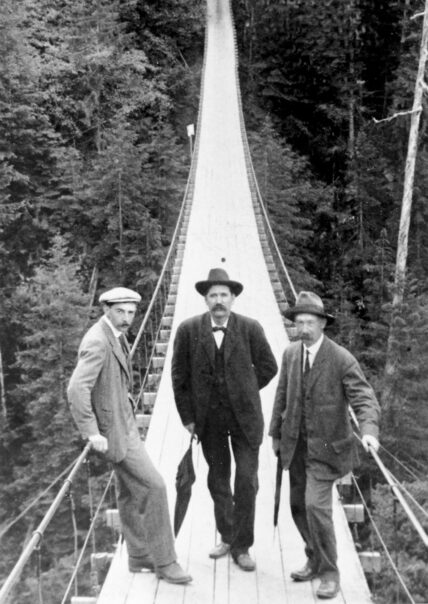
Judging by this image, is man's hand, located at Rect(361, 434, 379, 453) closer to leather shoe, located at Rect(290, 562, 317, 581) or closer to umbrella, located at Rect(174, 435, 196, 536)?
leather shoe, located at Rect(290, 562, 317, 581)

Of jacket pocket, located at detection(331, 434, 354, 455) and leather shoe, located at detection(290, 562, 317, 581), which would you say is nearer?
jacket pocket, located at detection(331, 434, 354, 455)

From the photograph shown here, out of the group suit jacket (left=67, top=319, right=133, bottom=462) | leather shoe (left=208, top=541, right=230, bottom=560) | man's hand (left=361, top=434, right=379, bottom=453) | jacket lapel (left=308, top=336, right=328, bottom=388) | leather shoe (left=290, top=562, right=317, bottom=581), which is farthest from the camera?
leather shoe (left=208, top=541, right=230, bottom=560)

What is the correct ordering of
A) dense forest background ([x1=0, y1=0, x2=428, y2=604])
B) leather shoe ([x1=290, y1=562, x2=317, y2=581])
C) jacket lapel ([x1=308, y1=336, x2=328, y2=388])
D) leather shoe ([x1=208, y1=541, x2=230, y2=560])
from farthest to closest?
dense forest background ([x1=0, y1=0, x2=428, y2=604])
leather shoe ([x1=208, y1=541, x2=230, y2=560])
leather shoe ([x1=290, y1=562, x2=317, y2=581])
jacket lapel ([x1=308, y1=336, x2=328, y2=388])

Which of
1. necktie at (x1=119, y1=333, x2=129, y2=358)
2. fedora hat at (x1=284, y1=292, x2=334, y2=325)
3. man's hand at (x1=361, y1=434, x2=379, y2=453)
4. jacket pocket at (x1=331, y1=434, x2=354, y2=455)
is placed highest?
fedora hat at (x1=284, y1=292, x2=334, y2=325)

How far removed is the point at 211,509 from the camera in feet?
17.2

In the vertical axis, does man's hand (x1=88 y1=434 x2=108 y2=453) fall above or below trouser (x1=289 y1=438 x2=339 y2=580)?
above

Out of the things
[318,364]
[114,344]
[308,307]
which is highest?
[308,307]

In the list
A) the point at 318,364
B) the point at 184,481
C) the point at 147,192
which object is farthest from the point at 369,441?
the point at 147,192

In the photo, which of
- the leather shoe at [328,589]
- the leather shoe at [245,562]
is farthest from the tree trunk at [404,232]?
the leather shoe at [328,589]

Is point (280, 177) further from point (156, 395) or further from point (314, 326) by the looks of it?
point (314, 326)

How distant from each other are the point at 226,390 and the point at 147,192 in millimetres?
16085

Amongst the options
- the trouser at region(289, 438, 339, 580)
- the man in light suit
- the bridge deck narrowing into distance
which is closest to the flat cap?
the man in light suit

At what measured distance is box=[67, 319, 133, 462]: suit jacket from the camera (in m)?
3.81

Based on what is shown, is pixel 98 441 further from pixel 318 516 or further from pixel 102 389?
pixel 318 516
